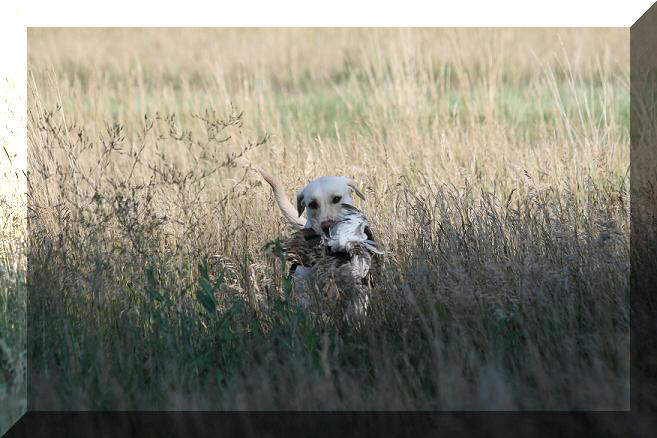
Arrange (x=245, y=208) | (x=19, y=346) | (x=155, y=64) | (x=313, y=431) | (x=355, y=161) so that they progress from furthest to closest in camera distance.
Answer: (x=155, y=64), (x=355, y=161), (x=245, y=208), (x=19, y=346), (x=313, y=431)

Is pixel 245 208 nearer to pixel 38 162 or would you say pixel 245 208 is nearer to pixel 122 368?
pixel 38 162

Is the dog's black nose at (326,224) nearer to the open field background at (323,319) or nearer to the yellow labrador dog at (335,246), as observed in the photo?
the yellow labrador dog at (335,246)

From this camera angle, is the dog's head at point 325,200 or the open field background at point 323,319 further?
the dog's head at point 325,200

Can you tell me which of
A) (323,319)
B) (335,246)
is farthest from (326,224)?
(323,319)

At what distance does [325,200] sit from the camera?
3.67 meters

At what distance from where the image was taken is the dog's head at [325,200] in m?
3.66

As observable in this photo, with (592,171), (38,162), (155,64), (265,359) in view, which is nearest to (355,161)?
(592,171)

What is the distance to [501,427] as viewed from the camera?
3.51 metres

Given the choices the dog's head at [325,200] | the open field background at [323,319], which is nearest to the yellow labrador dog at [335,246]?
the dog's head at [325,200]

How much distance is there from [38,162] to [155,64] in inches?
190

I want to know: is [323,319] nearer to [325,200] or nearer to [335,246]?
[335,246]

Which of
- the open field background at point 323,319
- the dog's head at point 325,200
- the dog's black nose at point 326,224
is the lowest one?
the open field background at point 323,319

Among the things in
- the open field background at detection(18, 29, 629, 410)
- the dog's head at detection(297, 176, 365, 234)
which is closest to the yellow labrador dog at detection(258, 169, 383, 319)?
the dog's head at detection(297, 176, 365, 234)

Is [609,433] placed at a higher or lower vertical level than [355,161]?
lower
